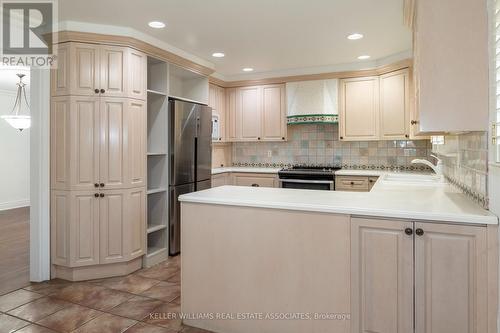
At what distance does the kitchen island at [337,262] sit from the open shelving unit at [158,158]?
1.56 meters

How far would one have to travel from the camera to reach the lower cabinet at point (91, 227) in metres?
3.03

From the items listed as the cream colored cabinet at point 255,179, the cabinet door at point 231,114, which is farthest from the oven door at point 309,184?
the cabinet door at point 231,114

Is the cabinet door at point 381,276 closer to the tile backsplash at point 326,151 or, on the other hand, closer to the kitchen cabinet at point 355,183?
the kitchen cabinet at point 355,183

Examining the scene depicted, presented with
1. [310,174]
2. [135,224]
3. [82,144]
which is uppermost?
[82,144]

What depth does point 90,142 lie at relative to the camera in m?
3.06

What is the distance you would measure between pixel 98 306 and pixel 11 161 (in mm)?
5678

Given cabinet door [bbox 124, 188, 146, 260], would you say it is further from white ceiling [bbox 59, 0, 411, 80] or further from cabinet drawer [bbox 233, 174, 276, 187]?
cabinet drawer [bbox 233, 174, 276, 187]

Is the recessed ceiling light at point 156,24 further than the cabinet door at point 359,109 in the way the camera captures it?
No

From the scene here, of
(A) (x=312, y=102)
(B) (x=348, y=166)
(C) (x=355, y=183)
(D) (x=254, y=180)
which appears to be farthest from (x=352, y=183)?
(D) (x=254, y=180)

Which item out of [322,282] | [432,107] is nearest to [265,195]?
[322,282]

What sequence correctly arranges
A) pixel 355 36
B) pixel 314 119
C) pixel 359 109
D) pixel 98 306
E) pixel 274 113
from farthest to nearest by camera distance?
pixel 274 113 < pixel 314 119 < pixel 359 109 < pixel 355 36 < pixel 98 306

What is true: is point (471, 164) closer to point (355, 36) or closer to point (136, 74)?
point (355, 36)

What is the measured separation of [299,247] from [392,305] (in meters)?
0.56

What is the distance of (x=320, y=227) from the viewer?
186 cm
